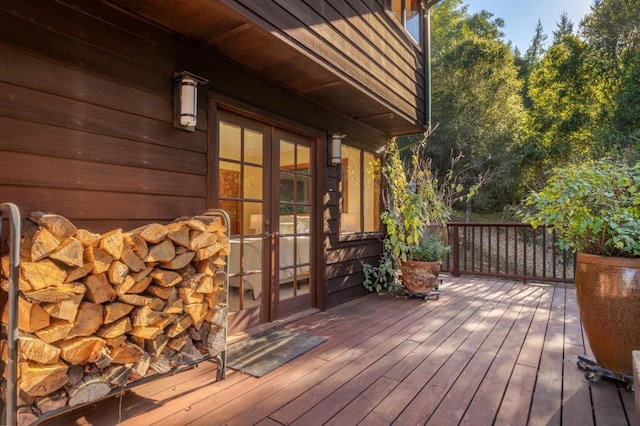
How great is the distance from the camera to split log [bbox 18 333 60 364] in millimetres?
1355

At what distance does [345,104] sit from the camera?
3689mm

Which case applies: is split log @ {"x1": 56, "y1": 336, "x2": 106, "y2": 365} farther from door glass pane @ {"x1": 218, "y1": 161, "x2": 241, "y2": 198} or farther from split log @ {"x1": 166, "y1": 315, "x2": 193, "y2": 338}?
door glass pane @ {"x1": 218, "y1": 161, "x2": 241, "y2": 198}

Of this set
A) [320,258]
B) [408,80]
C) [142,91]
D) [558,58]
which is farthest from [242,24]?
[558,58]

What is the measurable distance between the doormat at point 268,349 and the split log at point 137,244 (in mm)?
995

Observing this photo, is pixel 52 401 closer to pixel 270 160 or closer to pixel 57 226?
pixel 57 226

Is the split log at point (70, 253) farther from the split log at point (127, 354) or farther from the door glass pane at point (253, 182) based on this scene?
the door glass pane at point (253, 182)

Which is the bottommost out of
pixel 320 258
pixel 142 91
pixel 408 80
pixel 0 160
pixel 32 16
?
pixel 320 258

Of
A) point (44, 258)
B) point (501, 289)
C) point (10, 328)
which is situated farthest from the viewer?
point (501, 289)

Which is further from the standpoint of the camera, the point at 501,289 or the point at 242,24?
the point at 501,289

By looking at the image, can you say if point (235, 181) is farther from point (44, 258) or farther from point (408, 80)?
point (408, 80)

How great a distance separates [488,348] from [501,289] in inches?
98.8

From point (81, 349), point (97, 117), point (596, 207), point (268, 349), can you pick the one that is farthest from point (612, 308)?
point (97, 117)

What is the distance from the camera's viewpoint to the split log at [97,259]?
152 cm

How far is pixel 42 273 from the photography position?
1385 mm
